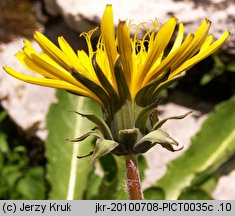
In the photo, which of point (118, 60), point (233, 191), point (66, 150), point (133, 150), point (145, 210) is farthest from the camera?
point (233, 191)

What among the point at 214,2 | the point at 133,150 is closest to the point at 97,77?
the point at 133,150

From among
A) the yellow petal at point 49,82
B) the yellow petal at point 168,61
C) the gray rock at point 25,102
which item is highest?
the gray rock at point 25,102

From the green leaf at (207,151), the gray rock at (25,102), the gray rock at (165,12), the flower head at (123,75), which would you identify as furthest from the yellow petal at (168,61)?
the gray rock at (25,102)

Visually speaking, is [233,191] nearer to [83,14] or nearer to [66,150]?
[66,150]

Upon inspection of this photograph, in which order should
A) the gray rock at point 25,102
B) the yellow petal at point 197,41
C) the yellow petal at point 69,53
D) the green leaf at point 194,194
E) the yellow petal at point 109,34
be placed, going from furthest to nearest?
the gray rock at point 25,102, the green leaf at point 194,194, the yellow petal at point 69,53, the yellow petal at point 197,41, the yellow petal at point 109,34

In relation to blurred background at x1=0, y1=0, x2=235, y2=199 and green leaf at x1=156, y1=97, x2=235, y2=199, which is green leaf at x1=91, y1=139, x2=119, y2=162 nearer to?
green leaf at x1=156, y1=97, x2=235, y2=199

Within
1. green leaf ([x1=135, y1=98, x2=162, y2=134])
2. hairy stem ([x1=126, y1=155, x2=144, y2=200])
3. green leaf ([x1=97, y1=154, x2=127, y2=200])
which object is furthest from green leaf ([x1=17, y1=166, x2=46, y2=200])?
green leaf ([x1=135, y1=98, x2=162, y2=134])

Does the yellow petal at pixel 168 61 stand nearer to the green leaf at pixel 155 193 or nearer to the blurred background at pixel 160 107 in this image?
the green leaf at pixel 155 193
